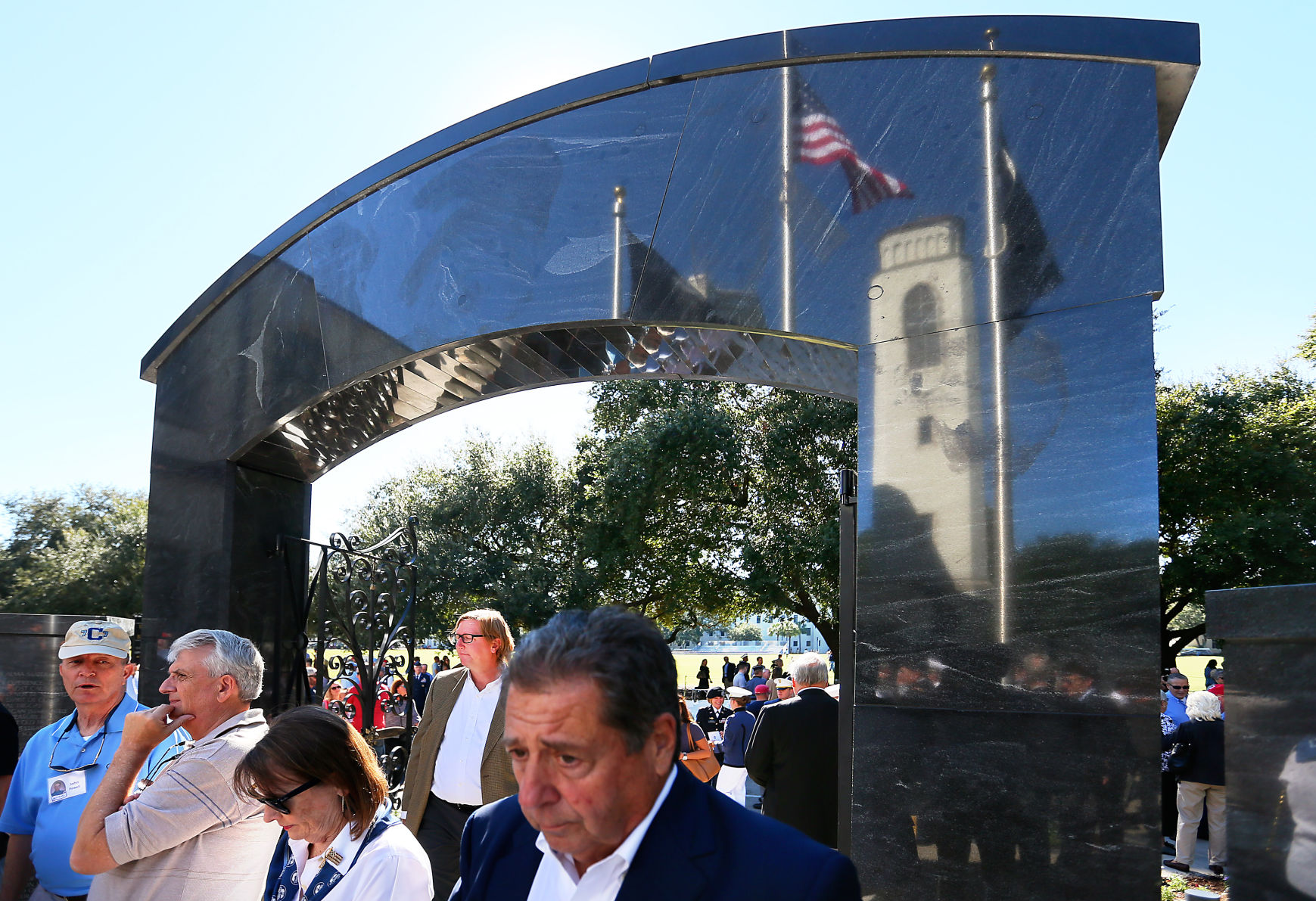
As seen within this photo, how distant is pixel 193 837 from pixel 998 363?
340cm

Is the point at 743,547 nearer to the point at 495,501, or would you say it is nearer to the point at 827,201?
the point at 495,501

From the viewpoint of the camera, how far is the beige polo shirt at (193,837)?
2875mm

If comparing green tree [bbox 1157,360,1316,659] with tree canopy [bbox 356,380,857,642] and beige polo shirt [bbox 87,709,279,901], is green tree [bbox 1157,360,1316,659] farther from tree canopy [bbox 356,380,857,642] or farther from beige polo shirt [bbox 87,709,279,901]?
beige polo shirt [bbox 87,709,279,901]

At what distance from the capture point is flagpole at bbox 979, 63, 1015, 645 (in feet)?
12.9

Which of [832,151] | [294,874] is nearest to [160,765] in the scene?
[294,874]

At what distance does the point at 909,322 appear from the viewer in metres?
4.30

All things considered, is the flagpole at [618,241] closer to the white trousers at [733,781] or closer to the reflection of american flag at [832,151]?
the reflection of american flag at [832,151]

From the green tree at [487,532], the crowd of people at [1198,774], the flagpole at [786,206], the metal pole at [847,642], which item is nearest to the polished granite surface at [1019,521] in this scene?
the metal pole at [847,642]

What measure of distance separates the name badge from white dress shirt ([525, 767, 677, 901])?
304 centimetres

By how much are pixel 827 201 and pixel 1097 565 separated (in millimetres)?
1994

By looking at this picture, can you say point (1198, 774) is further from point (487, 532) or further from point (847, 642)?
point (487, 532)

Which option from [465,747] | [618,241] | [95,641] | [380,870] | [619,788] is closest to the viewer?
[619,788]

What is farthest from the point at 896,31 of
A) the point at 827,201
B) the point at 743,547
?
the point at 743,547

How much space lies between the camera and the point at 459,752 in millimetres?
4977
